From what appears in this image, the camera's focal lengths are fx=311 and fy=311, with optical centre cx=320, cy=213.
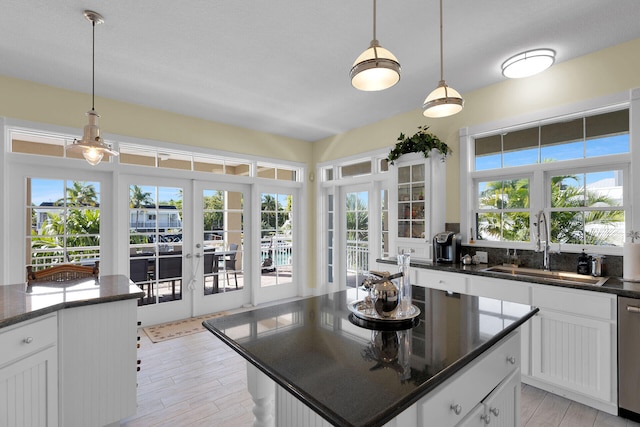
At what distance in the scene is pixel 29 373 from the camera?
1585 mm

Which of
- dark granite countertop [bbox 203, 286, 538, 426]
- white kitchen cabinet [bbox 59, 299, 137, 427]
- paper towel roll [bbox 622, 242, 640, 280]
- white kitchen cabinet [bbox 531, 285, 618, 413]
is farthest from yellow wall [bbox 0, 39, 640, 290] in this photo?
white kitchen cabinet [bbox 59, 299, 137, 427]

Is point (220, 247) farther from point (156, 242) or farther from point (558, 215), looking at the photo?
point (558, 215)

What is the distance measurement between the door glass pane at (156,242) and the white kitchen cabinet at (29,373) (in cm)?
224

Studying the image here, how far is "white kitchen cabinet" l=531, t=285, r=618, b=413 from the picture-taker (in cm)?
216

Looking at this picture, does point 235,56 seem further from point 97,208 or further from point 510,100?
point 510,100

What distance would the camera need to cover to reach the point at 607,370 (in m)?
2.16

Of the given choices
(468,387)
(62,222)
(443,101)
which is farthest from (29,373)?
(443,101)

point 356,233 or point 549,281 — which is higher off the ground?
point 356,233

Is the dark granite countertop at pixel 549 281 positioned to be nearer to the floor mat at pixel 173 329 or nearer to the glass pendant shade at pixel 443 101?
the glass pendant shade at pixel 443 101

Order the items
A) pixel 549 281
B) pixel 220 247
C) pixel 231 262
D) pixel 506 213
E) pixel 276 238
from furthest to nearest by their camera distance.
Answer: pixel 276 238
pixel 231 262
pixel 220 247
pixel 506 213
pixel 549 281

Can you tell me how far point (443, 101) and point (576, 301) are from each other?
1811 millimetres

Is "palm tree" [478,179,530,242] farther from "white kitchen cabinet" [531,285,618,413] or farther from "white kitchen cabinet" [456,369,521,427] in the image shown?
"white kitchen cabinet" [456,369,521,427]

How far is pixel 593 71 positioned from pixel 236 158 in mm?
4156

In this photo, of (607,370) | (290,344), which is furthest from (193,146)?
(607,370)
